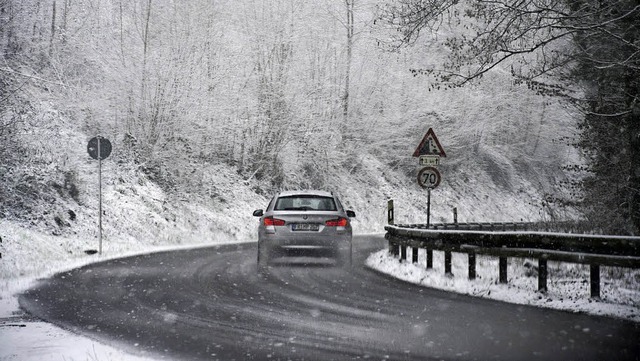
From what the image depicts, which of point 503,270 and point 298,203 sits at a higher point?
point 298,203

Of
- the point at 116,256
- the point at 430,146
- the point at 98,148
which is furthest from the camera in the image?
the point at 98,148

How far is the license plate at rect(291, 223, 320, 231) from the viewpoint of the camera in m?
13.3

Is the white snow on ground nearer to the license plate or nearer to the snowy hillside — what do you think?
the snowy hillside

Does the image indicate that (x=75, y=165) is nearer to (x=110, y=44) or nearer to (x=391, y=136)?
(x=110, y=44)

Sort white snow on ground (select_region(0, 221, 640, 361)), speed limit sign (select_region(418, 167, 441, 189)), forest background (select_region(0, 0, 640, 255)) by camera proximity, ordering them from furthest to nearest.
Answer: forest background (select_region(0, 0, 640, 255)) → speed limit sign (select_region(418, 167, 441, 189)) → white snow on ground (select_region(0, 221, 640, 361))

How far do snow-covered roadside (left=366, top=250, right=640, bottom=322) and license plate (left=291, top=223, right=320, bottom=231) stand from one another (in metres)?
1.86

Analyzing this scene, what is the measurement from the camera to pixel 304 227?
1327 centimetres

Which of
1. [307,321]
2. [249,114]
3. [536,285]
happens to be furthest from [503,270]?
[249,114]

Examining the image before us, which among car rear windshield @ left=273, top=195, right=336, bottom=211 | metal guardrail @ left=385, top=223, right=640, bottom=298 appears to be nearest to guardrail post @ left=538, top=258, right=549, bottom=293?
metal guardrail @ left=385, top=223, right=640, bottom=298

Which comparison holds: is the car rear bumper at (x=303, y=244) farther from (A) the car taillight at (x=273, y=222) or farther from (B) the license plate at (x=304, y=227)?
(A) the car taillight at (x=273, y=222)

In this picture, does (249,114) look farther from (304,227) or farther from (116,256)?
(304,227)

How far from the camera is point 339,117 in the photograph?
1426 inches

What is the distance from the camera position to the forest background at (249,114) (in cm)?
1697

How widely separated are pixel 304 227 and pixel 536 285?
16.0 ft
